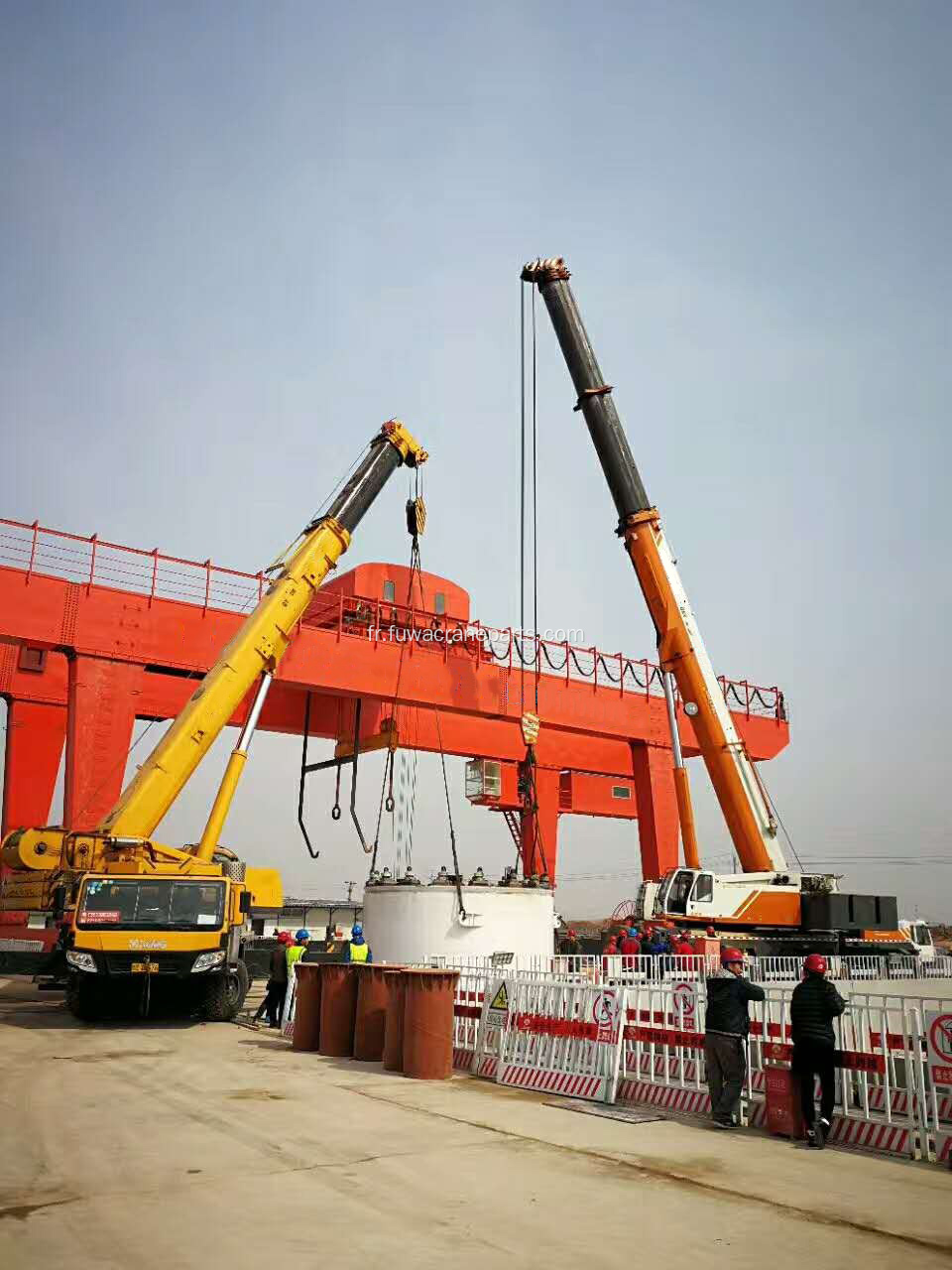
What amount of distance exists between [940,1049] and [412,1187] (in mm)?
3972

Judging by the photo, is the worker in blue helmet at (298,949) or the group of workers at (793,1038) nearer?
the group of workers at (793,1038)

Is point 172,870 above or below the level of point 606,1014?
above

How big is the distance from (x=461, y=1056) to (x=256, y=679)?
10.4m

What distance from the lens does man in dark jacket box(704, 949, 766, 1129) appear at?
8.12 meters

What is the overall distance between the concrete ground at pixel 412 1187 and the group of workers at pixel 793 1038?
0.29m

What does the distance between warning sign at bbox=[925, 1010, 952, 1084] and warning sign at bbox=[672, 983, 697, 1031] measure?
2324 mm

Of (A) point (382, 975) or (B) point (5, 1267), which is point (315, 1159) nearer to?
(B) point (5, 1267)

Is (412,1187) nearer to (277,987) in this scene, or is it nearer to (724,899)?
(277,987)

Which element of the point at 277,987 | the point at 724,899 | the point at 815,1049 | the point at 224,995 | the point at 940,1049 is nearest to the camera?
the point at 940,1049

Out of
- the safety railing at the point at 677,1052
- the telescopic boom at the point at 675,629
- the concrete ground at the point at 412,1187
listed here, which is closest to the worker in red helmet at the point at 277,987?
the safety railing at the point at 677,1052

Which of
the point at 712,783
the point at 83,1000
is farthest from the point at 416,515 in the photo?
the point at 83,1000

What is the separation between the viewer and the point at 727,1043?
8.16m

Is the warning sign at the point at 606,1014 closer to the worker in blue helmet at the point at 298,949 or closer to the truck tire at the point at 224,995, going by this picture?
the worker in blue helmet at the point at 298,949

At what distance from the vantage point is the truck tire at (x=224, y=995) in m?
15.8
